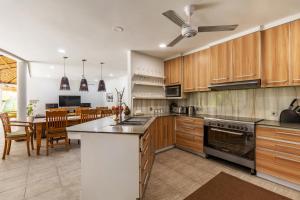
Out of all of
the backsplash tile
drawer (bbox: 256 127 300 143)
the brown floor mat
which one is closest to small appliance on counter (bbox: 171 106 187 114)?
the backsplash tile

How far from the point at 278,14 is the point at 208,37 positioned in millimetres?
1063

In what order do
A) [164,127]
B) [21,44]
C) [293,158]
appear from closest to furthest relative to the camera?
[293,158] → [21,44] → [164,127]

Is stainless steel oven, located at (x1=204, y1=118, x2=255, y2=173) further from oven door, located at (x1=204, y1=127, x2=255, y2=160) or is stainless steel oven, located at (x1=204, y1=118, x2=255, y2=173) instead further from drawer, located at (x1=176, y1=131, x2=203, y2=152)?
drawer, located at (x1=176, y1=131, x2=203, y2=152)

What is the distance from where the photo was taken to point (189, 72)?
3766 mm

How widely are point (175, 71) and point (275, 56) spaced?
214 centimetres

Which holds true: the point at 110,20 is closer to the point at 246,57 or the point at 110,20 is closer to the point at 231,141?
the point at 246,57

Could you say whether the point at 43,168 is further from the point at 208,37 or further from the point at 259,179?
the point at 208,37

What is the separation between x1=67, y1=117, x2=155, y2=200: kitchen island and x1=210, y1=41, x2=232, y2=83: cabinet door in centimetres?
220

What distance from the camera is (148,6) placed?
1.93 meters

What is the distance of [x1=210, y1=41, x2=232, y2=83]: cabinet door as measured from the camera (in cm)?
294

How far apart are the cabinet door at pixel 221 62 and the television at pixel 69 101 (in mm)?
8498

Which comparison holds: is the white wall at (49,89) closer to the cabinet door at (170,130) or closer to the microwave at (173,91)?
the microwave at (173,91)

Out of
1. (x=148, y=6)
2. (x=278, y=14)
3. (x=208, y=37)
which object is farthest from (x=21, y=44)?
(x=278, y=14)

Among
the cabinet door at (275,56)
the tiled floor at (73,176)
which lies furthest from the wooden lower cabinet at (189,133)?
the cabinet door at (275,56)
